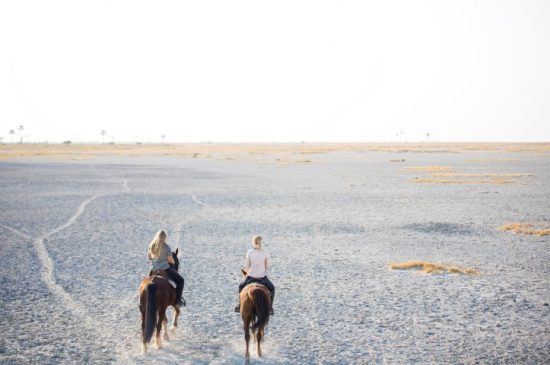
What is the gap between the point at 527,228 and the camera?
2164cm

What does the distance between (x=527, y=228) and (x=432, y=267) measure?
9.58 m

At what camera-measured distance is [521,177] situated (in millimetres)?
48688

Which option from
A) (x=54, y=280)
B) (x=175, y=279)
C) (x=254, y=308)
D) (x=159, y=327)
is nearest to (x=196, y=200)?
(x=54, y=280)

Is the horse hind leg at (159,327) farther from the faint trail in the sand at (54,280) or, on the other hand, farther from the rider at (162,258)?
the faint trail in the sand at (54,280)

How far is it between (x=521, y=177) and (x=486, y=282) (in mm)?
40546

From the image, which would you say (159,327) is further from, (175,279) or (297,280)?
(297,280)

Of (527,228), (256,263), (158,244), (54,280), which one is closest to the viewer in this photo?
(256,263)

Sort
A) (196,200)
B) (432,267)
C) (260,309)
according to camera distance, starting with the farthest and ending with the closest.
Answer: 1. (196,200)
2. (432,267)
3. (260,309)

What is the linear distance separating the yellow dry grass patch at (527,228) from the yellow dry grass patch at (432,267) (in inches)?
316

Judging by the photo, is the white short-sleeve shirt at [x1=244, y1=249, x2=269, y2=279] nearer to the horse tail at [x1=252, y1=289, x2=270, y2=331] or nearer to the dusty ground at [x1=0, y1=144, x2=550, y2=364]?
the horse tail at [x1=252, y1=289, x2=270, y2=331]

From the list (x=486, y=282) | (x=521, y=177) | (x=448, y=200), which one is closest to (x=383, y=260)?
(x=486, y=282)

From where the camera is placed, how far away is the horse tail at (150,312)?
8.27m

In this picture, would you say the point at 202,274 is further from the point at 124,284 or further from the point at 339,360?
the point at 339,360

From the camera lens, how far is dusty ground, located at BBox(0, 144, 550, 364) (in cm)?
926
